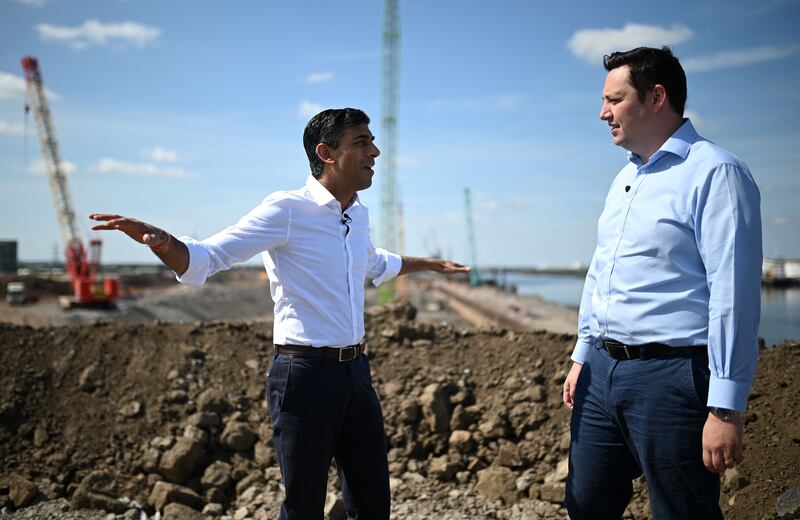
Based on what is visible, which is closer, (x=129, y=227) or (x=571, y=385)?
(x=129, y=227)

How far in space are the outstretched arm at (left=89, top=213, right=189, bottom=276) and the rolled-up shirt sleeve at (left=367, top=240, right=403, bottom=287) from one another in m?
1.31

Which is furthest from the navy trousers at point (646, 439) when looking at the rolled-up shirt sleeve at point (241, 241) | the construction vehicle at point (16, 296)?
the construction vehicle at point (16, 296)

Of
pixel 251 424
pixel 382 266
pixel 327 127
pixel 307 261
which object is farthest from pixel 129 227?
pixel 251 424

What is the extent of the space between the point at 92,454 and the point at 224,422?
1.31m

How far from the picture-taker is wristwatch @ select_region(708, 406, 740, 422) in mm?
2252

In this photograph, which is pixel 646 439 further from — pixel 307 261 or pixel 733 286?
pixel 307 261

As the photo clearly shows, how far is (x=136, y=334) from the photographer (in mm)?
8156

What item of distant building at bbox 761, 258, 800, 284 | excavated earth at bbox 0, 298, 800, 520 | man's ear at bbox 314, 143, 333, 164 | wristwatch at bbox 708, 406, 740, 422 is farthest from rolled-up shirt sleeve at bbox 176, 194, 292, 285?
distant building at bbox 761, 258, 800, 284

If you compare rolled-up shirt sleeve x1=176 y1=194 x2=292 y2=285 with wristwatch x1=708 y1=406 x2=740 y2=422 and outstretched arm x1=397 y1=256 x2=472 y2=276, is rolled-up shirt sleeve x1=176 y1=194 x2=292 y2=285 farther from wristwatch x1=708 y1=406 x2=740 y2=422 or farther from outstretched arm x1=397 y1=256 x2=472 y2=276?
wristwatch x1=708 y1=406 x2=740 y2=422

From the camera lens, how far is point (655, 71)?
2537mm

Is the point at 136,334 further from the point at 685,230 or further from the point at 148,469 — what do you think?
the point at 685,230

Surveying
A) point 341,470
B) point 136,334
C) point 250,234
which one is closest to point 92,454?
point 136,334

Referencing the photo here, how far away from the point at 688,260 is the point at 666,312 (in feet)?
0.71

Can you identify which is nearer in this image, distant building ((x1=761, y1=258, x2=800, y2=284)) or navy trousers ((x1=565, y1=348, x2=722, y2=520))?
navy trousers ((x1=565, y1=348, x2=722, y2=520))
